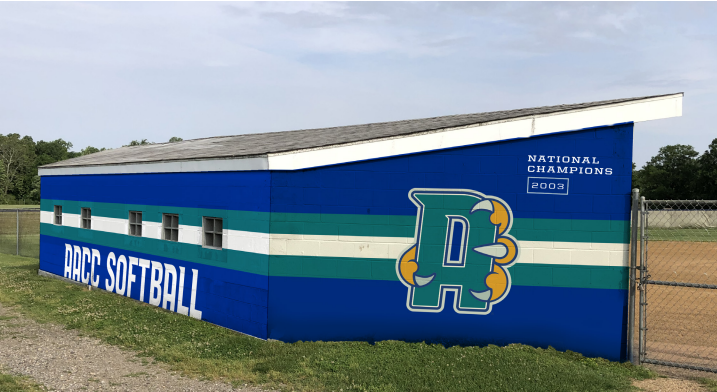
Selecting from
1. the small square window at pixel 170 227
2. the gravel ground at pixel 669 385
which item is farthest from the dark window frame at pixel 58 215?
the gravel ground at pixel 669 385

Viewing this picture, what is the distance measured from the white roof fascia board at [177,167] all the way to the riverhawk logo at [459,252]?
2.84 m

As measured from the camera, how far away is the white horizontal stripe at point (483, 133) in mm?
8969

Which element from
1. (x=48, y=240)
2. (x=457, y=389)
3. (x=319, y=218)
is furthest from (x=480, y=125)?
(x=48, y=240)

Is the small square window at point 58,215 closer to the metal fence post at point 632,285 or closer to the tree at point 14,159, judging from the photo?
the metal fence post at point 632,285

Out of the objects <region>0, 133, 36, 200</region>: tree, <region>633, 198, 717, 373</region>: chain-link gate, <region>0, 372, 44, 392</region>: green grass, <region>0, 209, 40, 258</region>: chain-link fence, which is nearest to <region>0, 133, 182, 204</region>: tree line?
<region>0, 133, 36, 200</region>: tree

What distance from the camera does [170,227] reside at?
12.1 m

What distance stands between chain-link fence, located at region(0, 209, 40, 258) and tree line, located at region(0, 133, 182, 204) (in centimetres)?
4512

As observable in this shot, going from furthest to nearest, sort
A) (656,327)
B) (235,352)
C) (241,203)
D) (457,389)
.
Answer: (656,327)
(241,203)
(235,352)
(457,389)

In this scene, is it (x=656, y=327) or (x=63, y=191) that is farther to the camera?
(x=63, y=191)

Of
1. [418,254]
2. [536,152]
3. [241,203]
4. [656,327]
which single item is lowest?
[656,327]

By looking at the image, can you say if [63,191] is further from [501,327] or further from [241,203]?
[501,327]

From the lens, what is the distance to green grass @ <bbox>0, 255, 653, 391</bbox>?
7336 mm

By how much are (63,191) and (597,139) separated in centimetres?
1482

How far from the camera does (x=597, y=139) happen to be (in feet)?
29.8
